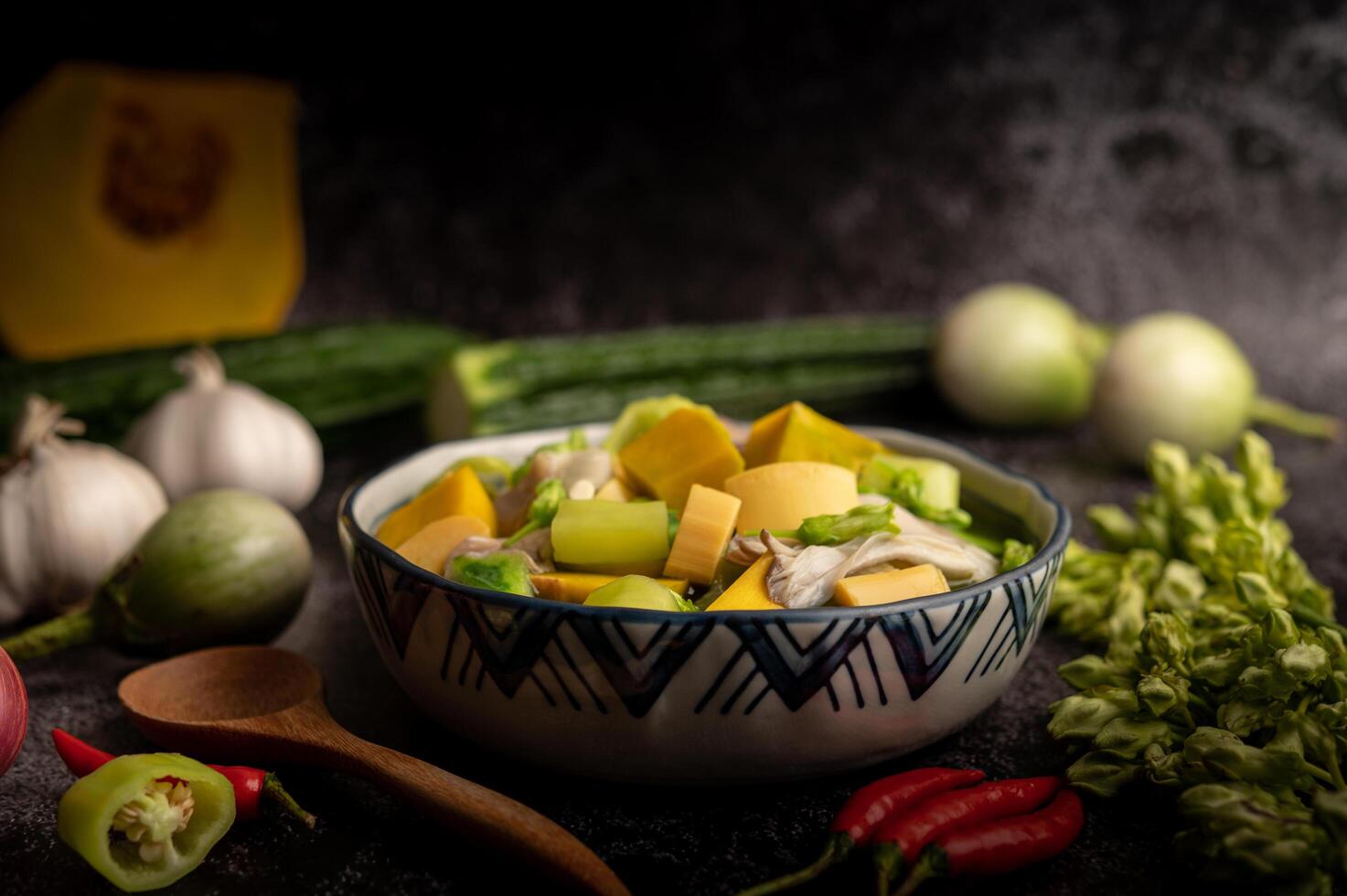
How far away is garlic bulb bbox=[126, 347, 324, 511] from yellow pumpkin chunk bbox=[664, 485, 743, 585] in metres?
1.01

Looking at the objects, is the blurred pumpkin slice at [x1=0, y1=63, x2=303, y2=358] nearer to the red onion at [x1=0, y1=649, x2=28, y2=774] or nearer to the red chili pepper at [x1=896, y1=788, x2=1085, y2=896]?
the red onion at [x1=0, y1=649, x2=28, y2=774]

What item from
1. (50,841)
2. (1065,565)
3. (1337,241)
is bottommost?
(50,841)

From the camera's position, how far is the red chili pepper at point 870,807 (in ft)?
2.42

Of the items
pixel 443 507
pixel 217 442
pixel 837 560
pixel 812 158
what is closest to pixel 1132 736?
pixel 837 560

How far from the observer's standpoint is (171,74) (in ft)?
8.46

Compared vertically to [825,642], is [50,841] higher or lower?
lower

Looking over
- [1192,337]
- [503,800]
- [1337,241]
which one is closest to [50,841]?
[503,800]

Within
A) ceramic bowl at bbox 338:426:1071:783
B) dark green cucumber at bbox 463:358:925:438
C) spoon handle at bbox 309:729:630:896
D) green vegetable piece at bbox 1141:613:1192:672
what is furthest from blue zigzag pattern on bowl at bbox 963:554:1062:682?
dark green cucumber at bbox 463:358:925:438

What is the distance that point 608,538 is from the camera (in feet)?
3.03

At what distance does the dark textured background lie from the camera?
2580 millimetres

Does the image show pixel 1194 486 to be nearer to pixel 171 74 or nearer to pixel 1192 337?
pixel 1192 337

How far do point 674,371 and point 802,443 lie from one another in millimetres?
1141

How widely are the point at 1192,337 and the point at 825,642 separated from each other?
4.90ft

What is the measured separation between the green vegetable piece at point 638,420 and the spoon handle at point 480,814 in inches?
16.7
